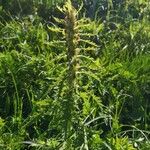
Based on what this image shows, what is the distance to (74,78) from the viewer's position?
2080 millimetres

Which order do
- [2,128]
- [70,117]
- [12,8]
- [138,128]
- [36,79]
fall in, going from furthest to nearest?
[12,8] → [36,79] → [138,128] → [2,128] → [70,117]

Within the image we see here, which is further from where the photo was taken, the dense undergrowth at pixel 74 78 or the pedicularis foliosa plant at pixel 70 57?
the dense undergrowth at pixel 74 78

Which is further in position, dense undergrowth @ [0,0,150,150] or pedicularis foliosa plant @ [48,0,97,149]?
dense undergrowth @ [0,0,150,150]

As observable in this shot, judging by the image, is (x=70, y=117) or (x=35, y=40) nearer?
(x=70, y=117)

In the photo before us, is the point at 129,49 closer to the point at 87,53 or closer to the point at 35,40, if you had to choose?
the point at 87,53

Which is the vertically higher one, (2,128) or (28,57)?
(28,57)

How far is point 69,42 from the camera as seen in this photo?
1938 millimetres

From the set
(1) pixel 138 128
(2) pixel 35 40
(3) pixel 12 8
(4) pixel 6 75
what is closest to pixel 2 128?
(4) pixel 6 75

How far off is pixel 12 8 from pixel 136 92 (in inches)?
63.7

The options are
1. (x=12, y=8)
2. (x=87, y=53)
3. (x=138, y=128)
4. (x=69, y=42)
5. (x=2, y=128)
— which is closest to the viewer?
(x=69, y=42)

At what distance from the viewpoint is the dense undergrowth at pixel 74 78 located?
215 centimetres

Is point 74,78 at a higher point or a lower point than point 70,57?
lower

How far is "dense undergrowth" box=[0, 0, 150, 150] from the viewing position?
2146mm

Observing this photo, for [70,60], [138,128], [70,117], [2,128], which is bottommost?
[138,128]
